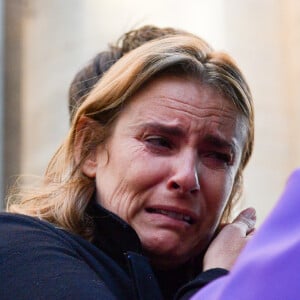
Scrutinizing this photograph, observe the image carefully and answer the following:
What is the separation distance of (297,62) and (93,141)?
332cm

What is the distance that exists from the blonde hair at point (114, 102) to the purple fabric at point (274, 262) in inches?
34.8

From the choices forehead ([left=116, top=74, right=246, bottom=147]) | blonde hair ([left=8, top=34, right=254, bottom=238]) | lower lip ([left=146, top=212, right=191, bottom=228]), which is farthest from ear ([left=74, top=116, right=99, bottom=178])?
lower lip ([left=146, top=212, right=191, bottom=228])

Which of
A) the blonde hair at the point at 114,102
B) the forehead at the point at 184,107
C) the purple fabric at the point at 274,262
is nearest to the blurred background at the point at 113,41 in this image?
the blonde hair at the point at 114,102

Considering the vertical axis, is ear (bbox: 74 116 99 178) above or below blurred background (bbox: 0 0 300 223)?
above

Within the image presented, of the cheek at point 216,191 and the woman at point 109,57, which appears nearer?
the cheek at point 216,191

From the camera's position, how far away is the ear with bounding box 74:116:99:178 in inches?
69.4

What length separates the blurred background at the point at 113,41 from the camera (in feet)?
16.0

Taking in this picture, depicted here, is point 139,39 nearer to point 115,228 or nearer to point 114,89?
point 114,89

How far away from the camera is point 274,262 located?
0.73m

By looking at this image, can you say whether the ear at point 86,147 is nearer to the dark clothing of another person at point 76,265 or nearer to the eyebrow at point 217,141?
the dark clothing of another person at point 76,265

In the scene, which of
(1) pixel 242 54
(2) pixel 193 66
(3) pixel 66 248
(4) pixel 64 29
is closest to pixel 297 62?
(1) pixel 242 54

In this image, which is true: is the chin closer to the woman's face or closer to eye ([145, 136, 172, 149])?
the woman's face

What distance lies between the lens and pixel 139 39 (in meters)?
2.48

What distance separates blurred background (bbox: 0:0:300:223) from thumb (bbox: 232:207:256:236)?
61.3 inches
